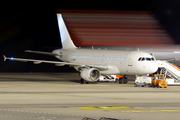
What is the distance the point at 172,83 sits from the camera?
3734 cm

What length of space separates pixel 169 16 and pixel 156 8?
243cm

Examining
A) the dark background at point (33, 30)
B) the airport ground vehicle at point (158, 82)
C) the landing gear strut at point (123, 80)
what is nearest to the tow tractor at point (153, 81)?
the airport ground vehicle at point (158, 82)

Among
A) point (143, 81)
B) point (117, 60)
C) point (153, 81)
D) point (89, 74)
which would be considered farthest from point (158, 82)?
point (89, 74)

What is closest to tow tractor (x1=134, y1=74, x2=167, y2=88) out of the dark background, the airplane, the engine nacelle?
the airplane

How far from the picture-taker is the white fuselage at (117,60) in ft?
120

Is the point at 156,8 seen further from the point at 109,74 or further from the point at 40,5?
the point at 40,5

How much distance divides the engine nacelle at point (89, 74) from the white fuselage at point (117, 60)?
1560mm

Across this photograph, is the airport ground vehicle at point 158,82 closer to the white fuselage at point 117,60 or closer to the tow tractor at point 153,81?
the tow tractor at point 153,81

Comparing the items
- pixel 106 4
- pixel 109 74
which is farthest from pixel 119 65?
pixel 106 4

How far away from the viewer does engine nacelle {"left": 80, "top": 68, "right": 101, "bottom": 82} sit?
36.9 m

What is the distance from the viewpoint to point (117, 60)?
3844 centimetres

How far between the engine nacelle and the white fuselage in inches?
61.4

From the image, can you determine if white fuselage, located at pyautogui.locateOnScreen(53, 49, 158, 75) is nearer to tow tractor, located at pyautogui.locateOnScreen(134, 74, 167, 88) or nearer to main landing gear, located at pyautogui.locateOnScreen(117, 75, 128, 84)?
main landing gear, located at pyautogui.locateOnScreen(117, 75, 128, 84)

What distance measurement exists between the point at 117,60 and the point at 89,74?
3725 mm
